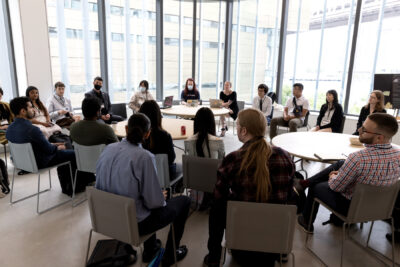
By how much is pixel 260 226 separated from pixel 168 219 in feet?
2.22

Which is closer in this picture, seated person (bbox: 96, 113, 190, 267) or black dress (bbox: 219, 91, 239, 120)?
seated person (bbox: 96, 113, 190, 267)

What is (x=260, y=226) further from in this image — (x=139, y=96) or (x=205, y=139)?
(x=139, y=96)

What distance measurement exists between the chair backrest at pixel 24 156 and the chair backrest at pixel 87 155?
430 millimetres

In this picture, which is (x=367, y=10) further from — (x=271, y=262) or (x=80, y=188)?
(x=80, y=188)

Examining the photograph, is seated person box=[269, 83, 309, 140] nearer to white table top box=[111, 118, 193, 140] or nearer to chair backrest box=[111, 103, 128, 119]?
white table top box=[111, 118, 193, 140]

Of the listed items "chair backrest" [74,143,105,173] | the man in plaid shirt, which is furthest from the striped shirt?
"chair backrest" [74,143,105,173]

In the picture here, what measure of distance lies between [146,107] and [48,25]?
384 centimetres

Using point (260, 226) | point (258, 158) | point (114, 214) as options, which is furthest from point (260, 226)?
point (114, 214)

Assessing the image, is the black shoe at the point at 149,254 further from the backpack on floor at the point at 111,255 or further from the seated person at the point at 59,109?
the seated person at the point at 59,109

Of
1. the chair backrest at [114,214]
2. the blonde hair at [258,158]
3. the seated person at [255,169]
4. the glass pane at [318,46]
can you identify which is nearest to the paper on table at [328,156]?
the seated person at [255,169]

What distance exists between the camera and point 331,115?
15.4 ft

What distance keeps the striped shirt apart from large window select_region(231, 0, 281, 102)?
551 cm

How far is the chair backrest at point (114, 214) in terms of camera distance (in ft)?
5.29

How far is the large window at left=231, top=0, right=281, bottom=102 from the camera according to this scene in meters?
7.12
